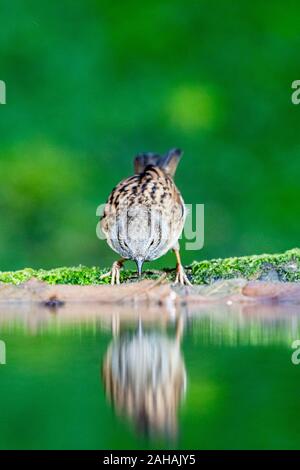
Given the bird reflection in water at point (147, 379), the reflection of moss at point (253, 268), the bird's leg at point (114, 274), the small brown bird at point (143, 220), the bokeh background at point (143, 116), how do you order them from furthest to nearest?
the bokeh background at point (143, 116) → the small brown bird at point (143, 220) → the bird's leg at point (114, 274) → the reflection of moss at point (253, 268) → the bird reflection in water at point (147, 379)

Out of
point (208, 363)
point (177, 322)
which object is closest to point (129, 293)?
point (177, 322)

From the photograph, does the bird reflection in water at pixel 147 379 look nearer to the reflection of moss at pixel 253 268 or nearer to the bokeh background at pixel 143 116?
the reflection of moss at pixel 253 268

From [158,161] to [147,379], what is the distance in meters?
5.44

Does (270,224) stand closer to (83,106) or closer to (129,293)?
(83,106)

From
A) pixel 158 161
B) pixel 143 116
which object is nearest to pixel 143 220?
pixel 158 161

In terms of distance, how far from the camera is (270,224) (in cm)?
959

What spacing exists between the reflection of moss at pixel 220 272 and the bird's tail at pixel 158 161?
220 centimetres

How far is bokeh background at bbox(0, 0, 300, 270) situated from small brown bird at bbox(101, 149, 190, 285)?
2.78 meters

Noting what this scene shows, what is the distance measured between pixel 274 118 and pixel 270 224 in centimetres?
182

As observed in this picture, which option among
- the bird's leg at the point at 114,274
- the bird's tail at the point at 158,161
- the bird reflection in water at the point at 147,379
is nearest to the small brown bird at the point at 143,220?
the bird's leg at the point at 114,274

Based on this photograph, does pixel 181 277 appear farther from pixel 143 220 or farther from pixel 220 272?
pixel 143 220

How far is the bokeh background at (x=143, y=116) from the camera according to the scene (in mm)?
9758

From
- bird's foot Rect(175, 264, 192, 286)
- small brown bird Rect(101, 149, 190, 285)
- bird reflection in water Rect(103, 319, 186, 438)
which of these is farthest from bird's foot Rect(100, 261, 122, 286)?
bird reflection in water Rect(103, 319, 186, 438)

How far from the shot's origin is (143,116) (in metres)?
10.6
